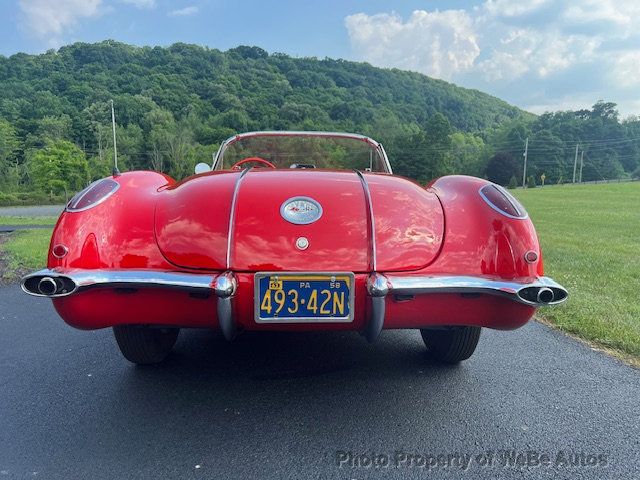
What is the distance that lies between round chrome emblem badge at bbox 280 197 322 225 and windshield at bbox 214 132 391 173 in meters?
1.64

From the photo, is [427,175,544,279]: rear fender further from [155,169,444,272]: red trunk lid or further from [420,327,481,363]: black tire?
[420,327,481,363]: black tire

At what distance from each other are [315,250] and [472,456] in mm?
1041

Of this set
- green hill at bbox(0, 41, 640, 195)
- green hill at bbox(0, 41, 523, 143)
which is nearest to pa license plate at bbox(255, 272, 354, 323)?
green hill at bbox(0, 41, 640, 195)

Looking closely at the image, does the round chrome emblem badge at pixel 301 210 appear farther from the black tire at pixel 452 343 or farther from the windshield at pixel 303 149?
the windshield at pixel 303 149

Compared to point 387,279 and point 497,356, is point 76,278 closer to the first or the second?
point 387,279

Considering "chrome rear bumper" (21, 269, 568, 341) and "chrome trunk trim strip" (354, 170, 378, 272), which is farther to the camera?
"chrome trunk trim strip" (354, 170, 378, 272)

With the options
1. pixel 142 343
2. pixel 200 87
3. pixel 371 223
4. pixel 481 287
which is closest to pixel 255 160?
pixel 142 343

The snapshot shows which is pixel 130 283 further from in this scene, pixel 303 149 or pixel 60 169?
pixel 60 169

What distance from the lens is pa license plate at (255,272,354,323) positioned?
1938 millimetres

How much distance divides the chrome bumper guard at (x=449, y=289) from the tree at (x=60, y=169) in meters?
40.2

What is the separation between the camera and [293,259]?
78.6 inches

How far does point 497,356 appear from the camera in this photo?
2961mm

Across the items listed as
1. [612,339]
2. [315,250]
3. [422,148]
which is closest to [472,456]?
[315,250]

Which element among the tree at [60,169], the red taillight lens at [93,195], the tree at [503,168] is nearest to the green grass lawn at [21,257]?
the red taillight lens at [93,195]
